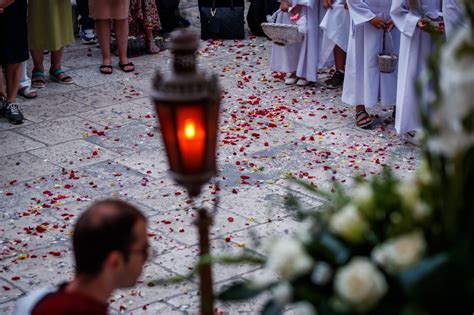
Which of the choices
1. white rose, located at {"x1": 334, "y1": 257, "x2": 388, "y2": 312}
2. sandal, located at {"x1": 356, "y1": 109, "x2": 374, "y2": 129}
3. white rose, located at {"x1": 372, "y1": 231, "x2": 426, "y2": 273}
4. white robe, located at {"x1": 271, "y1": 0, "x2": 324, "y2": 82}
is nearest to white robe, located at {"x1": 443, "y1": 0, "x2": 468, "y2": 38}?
sandal, located at {"x1": 356, "y1": 109, "x2": 374, "y2": 129}

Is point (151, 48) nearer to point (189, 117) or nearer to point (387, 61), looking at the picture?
point (387, 61)

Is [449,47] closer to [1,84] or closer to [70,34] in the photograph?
[1,84]

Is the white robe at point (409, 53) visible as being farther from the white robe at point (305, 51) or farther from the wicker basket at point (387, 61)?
the white robe at point (305, 51)

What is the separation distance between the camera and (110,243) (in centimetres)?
348

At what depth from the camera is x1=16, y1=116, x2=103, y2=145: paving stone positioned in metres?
9.72

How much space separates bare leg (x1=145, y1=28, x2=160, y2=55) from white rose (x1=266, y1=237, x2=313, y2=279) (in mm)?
10038

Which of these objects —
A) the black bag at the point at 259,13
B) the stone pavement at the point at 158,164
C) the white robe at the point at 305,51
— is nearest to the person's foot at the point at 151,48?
the stone pavement at the point at 158,164

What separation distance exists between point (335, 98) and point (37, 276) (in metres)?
4.85

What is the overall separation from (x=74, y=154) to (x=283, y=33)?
2.80 meters

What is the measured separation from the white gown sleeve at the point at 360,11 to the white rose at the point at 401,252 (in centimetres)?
692

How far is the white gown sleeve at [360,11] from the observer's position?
946cm

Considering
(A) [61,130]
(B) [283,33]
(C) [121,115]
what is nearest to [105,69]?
(C) [121,115]

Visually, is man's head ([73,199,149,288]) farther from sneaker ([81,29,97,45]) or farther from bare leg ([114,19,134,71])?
sneaker ([81,29,97,45])

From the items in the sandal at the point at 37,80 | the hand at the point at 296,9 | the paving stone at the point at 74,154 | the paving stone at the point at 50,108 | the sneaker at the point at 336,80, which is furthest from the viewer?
the sandal at the point at 37,80
